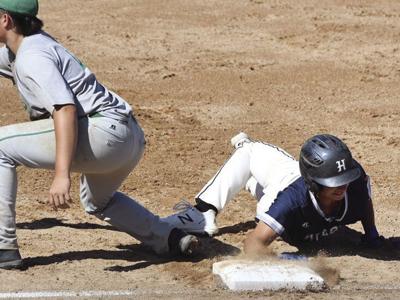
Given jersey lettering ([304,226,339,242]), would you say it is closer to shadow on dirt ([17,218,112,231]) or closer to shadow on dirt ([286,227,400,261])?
shadow on dirt ([286,227,400,261])

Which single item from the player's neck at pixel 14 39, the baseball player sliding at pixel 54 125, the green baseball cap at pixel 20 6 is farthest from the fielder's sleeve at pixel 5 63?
the green baseball cap at pixel 20 6

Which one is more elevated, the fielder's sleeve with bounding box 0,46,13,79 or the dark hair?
the dark hair

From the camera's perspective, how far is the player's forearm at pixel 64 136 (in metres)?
5.50

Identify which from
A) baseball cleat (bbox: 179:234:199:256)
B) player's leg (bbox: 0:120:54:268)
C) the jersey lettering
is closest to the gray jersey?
player's leg (bbox: 0:120:54:268)

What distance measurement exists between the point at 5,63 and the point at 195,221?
1.48 m

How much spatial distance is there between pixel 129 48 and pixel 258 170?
470 centimetres

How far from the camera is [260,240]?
Result: 19.8ft

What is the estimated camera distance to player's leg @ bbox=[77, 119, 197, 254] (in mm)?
5770

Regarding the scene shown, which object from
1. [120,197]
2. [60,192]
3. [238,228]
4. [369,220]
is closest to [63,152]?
[60,192]

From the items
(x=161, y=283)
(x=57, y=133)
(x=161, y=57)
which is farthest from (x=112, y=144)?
(x=161, y=57)

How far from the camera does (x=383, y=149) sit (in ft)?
28.0

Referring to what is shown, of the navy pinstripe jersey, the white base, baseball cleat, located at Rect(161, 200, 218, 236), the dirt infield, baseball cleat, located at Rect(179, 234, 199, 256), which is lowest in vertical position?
the dirt infield

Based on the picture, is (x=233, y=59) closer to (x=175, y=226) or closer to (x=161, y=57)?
(x=161, y=57)

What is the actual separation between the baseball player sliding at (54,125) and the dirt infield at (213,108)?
542 millimetres
